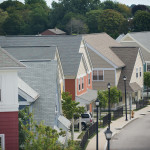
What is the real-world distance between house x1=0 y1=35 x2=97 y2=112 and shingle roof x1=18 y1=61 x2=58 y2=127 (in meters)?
16.0

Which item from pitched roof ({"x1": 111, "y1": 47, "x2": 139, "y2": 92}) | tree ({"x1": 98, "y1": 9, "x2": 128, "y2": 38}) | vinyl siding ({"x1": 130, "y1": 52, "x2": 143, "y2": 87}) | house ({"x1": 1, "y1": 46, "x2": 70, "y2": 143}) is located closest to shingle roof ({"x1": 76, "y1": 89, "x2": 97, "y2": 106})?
pitched roof ({"x1": 111, "y1": 47, "x2": 139, "y2": 92})

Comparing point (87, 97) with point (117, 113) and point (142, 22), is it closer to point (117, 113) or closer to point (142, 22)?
point (117, 113)

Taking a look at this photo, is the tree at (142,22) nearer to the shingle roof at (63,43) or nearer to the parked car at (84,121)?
the shingle roof at (63,43)

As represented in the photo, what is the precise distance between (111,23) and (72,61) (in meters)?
100

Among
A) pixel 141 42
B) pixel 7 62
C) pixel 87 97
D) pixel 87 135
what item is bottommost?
pixel 87 135

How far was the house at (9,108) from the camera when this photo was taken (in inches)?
1052

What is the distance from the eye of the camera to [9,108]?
88.0ft

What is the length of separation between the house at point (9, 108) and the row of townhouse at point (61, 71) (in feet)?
0.15

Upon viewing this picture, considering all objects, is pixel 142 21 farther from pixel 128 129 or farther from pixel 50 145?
pixel 50 145

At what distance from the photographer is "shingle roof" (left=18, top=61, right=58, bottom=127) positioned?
31797mm

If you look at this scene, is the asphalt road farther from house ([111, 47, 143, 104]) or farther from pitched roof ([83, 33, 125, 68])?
pitched roof ([83, 33, 125, 68])

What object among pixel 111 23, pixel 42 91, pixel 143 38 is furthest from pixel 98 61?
pixel 111 23

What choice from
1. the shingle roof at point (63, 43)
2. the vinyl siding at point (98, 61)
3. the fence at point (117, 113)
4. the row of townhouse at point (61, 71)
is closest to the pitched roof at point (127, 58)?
the row of townhouse at point (61, 71)

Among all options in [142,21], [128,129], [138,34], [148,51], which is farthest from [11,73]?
[142,21]
